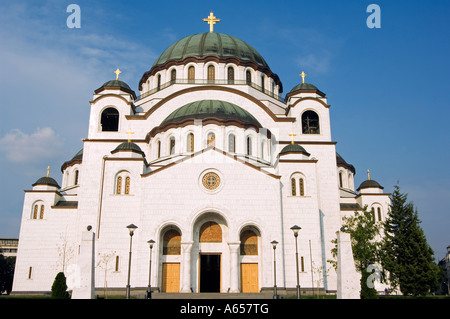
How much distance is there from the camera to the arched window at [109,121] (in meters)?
32.7

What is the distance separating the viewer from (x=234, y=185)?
25.0m

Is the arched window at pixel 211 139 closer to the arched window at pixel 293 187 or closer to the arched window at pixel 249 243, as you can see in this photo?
the arched window at pixel 293 187

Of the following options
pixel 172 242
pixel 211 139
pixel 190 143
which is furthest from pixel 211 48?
pixel 172 242

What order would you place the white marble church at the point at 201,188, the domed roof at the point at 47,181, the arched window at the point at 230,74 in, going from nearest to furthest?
the white marble church at the point at 201,188 → the domed roof at the point at 47,181 → the arched window at the point at 230,74

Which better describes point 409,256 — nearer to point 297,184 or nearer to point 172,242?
point 297,184

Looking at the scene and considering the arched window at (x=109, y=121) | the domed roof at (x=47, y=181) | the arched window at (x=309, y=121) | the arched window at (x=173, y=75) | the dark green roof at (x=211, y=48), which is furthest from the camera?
the dark green roof at (x=211, y=48)

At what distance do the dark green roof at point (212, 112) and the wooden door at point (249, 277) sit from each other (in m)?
9.78

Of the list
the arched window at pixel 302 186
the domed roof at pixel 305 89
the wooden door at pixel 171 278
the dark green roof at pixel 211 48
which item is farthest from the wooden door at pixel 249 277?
the dark green roof at pixel 211 48

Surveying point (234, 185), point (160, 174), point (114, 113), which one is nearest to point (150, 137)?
point (114, 113)

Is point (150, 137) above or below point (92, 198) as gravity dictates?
above

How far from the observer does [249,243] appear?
2508 cm

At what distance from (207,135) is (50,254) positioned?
539 inches

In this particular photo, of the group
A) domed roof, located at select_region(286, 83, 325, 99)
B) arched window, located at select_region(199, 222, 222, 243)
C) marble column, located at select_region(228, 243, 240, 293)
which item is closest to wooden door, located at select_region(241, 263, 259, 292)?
marble column, located at select_region(228, 243, 240, 293)
